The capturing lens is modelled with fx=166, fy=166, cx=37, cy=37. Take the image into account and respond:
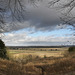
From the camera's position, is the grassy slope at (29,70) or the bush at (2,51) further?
the bush at (2,51)

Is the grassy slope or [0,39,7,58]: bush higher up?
[0,39,7,58]: bush

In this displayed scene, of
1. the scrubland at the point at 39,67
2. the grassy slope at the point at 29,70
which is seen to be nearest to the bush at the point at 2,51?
the scrubland at the point at 39,67

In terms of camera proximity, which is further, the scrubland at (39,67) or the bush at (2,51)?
the bush at (2,51)

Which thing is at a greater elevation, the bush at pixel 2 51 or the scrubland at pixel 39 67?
the bush at pixel 2 51

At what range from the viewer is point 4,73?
11.9 meters

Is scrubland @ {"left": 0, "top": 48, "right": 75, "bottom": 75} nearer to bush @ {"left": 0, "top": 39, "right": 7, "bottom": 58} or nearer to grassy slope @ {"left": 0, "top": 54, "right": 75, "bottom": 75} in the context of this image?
grassy slope @ {"left": 0, "top": 54, "right": 75, "bottom": 75}

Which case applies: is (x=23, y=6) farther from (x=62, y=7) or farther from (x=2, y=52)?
(x=2, y=52)

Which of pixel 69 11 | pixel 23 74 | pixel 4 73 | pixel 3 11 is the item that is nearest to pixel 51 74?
pixel 23 74

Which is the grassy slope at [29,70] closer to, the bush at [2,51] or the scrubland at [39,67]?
the scrubland at [39,67]

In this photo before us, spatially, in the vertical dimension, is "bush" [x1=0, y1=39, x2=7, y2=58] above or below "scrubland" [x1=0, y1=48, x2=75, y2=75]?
above

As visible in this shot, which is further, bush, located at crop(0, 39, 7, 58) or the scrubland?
bush, located at crop(0, 39, 7, 58)

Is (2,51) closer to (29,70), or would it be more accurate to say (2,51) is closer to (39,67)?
(29,70)

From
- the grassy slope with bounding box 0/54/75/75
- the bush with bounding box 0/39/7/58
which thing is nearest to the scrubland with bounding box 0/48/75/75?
the grassy slope with bounding box 0/54/75/75

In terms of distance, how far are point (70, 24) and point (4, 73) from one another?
5896 millimetres
